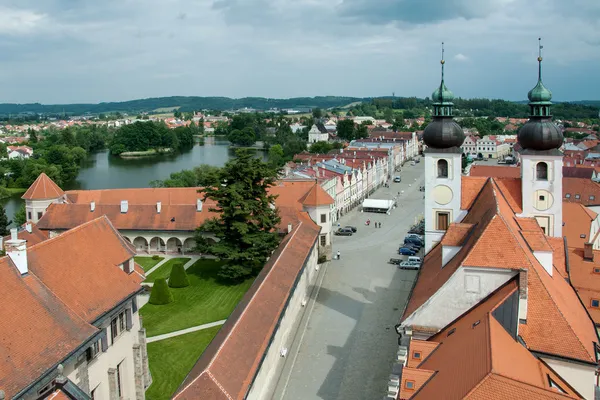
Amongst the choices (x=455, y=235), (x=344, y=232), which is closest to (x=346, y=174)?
(x=344, y=232)

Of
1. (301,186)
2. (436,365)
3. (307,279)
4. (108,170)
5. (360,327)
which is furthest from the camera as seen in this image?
(108,170)

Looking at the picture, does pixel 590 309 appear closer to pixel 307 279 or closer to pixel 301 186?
pixel 307 279

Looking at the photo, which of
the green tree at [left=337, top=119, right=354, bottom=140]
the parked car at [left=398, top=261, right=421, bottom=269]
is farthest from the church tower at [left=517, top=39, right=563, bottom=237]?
the green tree at [left=337, top=119, right=354, bottom=140]

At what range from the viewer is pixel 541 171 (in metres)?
30.9

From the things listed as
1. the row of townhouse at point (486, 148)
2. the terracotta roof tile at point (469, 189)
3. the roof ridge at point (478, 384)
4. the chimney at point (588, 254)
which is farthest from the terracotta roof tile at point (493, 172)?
the row of townhouse at point (486, 148)

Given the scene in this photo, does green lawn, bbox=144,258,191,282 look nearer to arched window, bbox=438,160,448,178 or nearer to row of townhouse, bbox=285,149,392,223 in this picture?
row of townhouse, bbox=285,149,392,223

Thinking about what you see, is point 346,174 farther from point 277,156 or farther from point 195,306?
point 277,156

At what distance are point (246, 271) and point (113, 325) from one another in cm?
1601

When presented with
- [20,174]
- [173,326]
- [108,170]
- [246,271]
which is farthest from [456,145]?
[108,170]

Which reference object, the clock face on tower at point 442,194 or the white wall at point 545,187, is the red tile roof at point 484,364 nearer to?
the clock face on tower at point 442,194

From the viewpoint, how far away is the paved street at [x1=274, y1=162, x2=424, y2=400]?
23828mm

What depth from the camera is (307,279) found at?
117 feet

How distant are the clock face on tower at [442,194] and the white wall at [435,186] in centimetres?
8

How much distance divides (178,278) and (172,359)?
34.5ft
